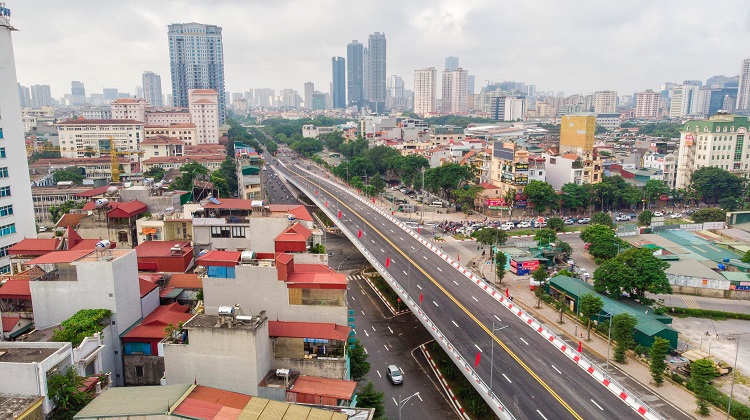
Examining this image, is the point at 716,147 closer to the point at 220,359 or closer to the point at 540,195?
the point at 540,195

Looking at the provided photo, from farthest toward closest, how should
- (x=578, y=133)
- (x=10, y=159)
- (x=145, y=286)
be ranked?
(x=578, y=133) → (x=10, y=159) → (x=145, y=286)

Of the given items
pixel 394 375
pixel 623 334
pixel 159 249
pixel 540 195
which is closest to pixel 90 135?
pixel 159 249

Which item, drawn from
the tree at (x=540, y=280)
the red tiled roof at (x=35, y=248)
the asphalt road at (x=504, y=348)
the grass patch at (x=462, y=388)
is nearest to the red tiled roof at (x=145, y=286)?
the red tiled roof at (x=35, y=248)

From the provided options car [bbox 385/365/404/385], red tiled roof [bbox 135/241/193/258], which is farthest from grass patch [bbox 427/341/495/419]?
red tiled roof [bbox 135/241/193/258]

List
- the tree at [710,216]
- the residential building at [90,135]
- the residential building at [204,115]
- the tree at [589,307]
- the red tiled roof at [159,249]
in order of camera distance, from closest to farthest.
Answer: the tree at [589,307] → the red tiled roof at [159,249] → the tree at [710,216] → the residential building at [90,135] → the residential building at [204,115]

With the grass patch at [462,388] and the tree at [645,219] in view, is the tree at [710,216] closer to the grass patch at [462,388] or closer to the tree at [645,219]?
the tree at [645,219]

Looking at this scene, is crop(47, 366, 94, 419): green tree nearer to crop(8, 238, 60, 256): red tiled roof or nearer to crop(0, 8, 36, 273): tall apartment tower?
crop(8, 238, 60, 256): red tiled roof

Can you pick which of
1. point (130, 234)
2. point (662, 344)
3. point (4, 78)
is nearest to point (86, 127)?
point (4, 78)
